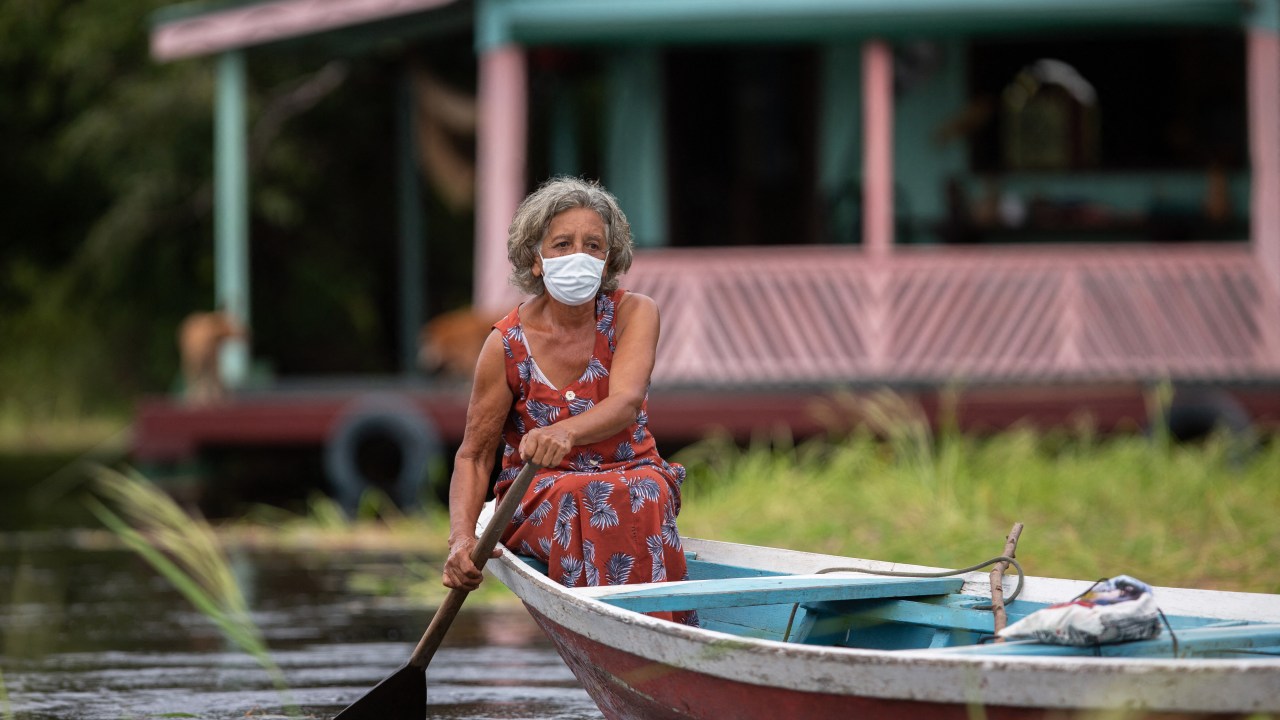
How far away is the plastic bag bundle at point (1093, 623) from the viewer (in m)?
3.76

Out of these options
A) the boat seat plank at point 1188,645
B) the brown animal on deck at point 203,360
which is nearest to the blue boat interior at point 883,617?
the boat seat plank at point 1188,645

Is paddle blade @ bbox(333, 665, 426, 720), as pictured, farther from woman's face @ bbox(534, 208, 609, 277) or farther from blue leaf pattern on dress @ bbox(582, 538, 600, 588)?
woman's face @ bbox(534, 208, 609, 277)

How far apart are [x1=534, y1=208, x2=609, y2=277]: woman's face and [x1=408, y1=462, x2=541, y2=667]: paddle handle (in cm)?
56

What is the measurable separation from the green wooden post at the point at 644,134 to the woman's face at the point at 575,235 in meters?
9.77

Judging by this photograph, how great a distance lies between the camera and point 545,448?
4379 millimetres

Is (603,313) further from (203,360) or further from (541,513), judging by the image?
(203,360)

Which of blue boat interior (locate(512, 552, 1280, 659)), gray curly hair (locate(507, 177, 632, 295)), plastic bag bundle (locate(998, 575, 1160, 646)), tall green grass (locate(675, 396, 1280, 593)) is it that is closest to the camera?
plastic bag bundle (locate(998, 575, 1160, 646))

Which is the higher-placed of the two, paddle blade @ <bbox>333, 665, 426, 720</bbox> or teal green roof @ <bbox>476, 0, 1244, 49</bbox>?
teal green roof @ <bbox>476, 0, 1244, 49</bbox>

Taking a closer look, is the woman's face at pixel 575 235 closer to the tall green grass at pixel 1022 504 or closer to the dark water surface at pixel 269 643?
the dark water surface at pixel 269 643

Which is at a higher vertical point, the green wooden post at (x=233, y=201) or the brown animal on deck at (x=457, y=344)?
the green wooden post at (x=233, y=201)

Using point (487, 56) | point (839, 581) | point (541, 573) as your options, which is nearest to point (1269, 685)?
point (839, 581)

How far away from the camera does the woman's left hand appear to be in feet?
14.4

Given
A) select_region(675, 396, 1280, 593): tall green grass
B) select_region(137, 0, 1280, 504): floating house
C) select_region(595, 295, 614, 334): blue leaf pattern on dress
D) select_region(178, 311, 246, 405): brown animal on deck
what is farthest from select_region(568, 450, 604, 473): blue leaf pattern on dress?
select_region(178, 311, 246, 405): brown animal on deck

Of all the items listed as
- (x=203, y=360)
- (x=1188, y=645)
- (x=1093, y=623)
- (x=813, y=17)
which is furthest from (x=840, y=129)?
(x=1093, y=623)
